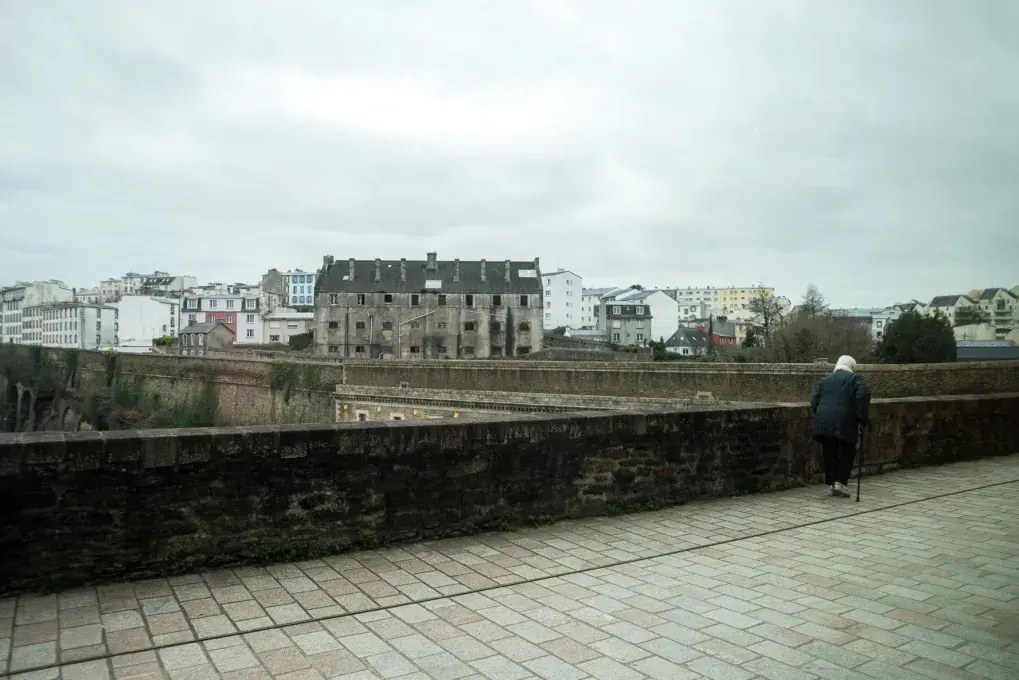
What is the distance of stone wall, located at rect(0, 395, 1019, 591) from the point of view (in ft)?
15.3

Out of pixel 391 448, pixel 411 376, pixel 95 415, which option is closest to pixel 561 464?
pixel 391 448

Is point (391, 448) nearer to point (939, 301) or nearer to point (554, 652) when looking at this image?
point (554, 652)

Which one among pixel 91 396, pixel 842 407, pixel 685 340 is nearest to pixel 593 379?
pixel 842 407

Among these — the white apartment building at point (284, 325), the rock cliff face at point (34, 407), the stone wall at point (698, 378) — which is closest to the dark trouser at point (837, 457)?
the stone wall at point (698, 378)

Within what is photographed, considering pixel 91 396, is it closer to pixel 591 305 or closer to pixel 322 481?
pixel 322 481

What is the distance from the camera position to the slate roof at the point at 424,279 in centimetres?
7319

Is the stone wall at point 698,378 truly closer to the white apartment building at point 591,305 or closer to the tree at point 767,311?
the tree at point 767,311

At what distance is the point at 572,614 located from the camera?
445 cm

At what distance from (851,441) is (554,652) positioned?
18.3ft

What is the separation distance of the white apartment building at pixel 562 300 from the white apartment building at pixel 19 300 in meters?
76.3

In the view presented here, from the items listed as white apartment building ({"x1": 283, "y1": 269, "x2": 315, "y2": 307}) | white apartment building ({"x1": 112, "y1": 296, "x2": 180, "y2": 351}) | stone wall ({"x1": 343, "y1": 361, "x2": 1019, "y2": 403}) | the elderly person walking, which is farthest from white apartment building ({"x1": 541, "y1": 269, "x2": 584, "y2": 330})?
the elderly person walking

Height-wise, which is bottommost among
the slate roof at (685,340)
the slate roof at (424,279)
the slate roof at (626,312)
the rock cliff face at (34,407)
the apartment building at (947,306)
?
the rock cliff face at (34,407)

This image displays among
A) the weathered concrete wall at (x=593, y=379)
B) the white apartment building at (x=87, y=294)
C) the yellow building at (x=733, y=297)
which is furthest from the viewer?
the yellow building at (x=733, y=297)

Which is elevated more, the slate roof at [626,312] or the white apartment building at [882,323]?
the slate roof at [626,312]
